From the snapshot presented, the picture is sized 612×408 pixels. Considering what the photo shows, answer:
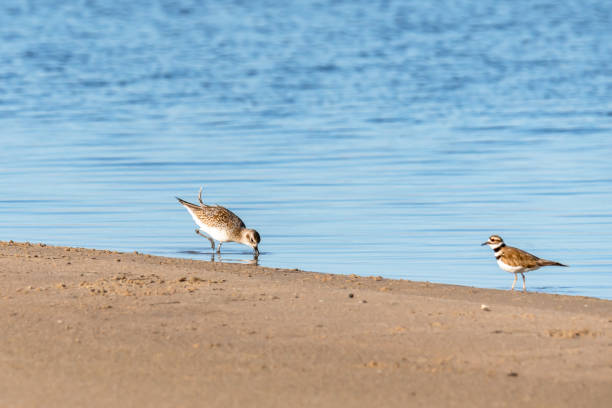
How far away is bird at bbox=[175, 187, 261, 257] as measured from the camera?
1446 centimetres

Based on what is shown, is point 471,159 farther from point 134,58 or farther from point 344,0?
point 344,0

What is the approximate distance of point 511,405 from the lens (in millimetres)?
6945

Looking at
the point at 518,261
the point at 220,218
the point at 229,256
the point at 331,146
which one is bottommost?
the point at 518,261

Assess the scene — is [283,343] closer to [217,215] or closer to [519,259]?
[519,259]

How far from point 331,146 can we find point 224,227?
962cm

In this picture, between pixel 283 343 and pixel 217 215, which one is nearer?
pixel 283 343

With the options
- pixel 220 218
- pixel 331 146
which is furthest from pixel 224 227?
pixel 331 146

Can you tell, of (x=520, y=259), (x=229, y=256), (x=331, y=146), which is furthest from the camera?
(x=331, y=146)

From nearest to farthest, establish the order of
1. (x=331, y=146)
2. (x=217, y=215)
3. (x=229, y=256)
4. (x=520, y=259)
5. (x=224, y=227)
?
(x=520, y=259), (x=224, y=227), (x=217, y=215), (x=229, y=256), (x=331, y=146)

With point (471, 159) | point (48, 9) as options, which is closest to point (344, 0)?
point (48, 9)

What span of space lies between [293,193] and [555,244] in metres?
4.96

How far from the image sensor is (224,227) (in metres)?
14.7

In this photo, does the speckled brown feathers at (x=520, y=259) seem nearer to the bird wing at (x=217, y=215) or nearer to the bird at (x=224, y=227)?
the bird at (x=224, y=227)

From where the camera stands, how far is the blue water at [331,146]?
15.2 metres
